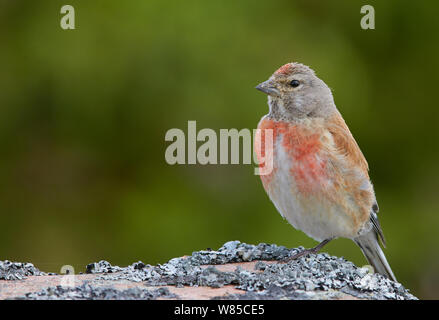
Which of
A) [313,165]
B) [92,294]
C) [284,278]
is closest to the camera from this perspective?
[92,294]

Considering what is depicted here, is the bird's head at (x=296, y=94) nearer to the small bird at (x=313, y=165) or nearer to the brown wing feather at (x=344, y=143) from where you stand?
the small bird at (x=313, y=165)

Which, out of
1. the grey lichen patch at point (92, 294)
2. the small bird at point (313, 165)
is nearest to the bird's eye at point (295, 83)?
the small bird at point (313, 165)

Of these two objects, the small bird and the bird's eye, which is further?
the bird's eye

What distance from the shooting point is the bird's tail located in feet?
18.3

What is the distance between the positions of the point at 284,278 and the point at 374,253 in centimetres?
198

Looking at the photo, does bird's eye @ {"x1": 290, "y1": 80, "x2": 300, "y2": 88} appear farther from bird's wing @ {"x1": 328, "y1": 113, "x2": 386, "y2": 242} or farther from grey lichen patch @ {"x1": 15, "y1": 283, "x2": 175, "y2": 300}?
grey lichen patch @ {"x1": 15, "y1": 283, "x2": 175, "y2": 300}

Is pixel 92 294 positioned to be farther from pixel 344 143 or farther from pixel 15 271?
pixel 344 143

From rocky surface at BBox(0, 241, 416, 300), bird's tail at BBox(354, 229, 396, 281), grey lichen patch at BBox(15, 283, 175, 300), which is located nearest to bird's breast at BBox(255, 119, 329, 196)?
rocky surface at BBox(0, 241, 416, 300)

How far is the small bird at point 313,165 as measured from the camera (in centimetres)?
492

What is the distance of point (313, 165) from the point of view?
16.2ft

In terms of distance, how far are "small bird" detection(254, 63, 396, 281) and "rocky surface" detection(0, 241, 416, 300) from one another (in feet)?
1.83

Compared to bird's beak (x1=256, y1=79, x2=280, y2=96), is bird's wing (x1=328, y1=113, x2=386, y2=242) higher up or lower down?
lower down

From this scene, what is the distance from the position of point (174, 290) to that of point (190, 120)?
3412 millimetres

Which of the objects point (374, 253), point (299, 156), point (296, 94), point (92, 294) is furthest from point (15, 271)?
point (374, 253)
